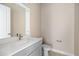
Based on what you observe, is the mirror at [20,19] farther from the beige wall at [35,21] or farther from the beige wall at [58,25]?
the beige wall at [58,25]

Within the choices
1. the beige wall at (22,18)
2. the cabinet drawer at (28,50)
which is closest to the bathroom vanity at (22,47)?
the cabinet drawer at (28,50)

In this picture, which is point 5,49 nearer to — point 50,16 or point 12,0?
point 12,0

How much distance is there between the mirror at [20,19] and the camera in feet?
4.19

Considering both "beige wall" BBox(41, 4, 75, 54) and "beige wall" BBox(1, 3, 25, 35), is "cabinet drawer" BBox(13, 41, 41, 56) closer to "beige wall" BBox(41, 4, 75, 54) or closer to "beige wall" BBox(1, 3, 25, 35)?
"beige wall" BBox(41, 4, 75, 54)

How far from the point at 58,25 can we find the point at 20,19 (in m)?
0.52

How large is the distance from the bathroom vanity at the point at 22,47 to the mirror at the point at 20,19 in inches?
4.2

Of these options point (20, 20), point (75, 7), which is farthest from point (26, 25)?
point (75, 7)

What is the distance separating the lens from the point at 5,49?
1.11 metres

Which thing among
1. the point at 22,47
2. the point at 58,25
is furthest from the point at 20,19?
the point at 58,25

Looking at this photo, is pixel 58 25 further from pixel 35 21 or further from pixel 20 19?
pixel 20 19

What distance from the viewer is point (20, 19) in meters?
1.33

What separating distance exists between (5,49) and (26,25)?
419 mm

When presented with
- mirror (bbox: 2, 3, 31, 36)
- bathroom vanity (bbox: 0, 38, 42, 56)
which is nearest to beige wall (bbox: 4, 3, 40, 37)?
mirror (bbox: 2, 3, 31, 36)

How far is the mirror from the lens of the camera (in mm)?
1278
